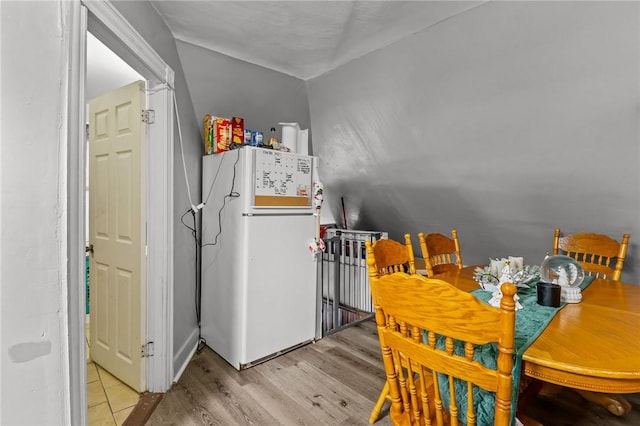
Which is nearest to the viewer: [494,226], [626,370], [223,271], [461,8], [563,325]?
[626,370]

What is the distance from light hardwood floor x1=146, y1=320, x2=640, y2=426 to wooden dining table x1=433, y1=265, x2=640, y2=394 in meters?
0.89

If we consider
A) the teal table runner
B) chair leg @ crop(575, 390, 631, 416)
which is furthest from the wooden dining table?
chair leg @ crop(575, 390, 631, 416)

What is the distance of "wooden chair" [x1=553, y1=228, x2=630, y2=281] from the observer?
2016 mm

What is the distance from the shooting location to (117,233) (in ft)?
7.17

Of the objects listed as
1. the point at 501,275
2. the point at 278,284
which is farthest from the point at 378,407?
the point at 278,284

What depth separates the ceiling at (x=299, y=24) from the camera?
2.01 metres

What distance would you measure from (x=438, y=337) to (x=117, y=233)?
2.13 metres

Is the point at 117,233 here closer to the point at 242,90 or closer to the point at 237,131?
the point at 237,131

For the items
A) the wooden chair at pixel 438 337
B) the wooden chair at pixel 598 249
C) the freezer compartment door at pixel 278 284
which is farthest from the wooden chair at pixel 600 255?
the freezer compartment door at pixel 278 284

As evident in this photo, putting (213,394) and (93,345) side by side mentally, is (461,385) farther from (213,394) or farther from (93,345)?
(93,345)

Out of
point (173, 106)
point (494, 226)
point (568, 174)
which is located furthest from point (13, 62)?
point (494, 226)

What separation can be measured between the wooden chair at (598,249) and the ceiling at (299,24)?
1747 mm

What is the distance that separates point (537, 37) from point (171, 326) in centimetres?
295

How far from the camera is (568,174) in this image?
2260mm
